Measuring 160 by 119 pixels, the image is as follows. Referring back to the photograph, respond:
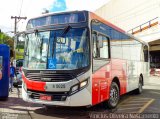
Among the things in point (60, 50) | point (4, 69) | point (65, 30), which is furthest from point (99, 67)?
point (4, 69)

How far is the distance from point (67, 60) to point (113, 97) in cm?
290

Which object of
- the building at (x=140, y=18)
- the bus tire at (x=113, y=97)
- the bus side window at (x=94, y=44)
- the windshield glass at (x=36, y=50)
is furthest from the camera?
the building at (x=140, y=18)

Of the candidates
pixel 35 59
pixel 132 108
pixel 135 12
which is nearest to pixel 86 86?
pixel 35 59

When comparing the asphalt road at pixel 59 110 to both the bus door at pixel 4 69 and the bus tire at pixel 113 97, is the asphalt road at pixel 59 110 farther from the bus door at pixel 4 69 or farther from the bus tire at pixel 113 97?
the bus door at pixel 4 69

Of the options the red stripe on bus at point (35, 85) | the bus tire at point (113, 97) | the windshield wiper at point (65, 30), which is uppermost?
the windshield wiper at point (65, 30)

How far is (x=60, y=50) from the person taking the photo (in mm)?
8508

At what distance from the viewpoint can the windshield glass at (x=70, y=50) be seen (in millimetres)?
8305

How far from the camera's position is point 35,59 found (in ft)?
29.5

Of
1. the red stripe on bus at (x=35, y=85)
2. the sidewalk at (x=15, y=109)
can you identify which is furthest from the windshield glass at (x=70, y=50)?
the sidewalk at (x=15, y=109)

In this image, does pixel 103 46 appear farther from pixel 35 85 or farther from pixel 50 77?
pixel 35 85

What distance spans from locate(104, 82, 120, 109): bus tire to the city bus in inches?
1.7

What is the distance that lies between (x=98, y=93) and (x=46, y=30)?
8.10ft

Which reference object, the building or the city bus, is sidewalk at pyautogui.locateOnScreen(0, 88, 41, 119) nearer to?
the city bus

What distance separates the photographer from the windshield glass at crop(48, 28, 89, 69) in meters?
8.30
